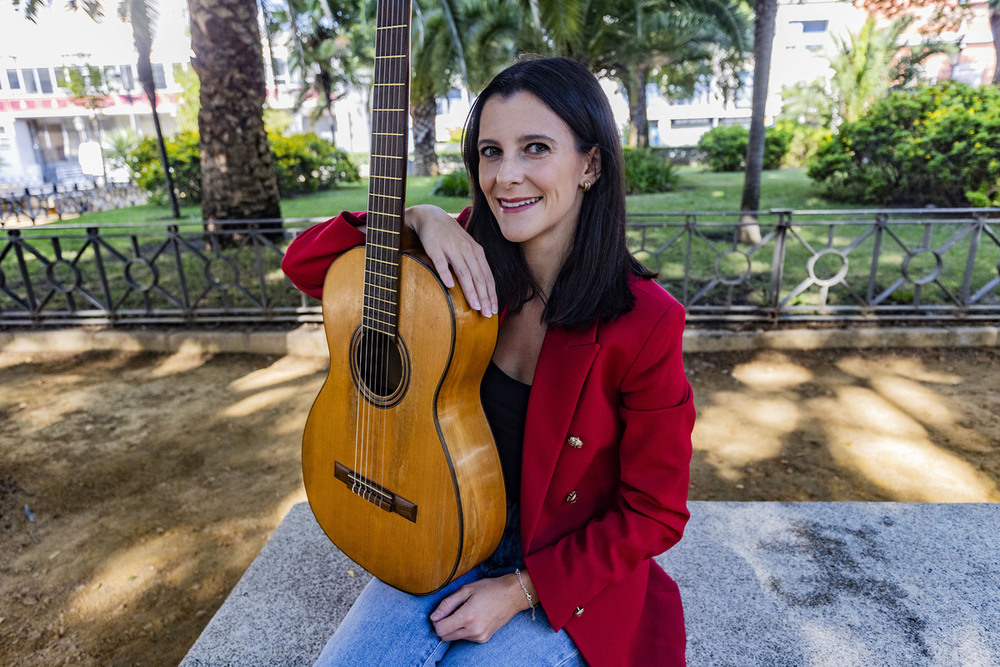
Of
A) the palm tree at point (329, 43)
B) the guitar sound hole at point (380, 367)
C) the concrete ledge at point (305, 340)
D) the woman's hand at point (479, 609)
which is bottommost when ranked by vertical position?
the concrete ledge at point (305, 340)

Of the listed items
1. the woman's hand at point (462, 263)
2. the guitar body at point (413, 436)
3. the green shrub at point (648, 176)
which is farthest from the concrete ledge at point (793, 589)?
the green shrub at point (648, 176)

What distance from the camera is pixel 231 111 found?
7.99 m

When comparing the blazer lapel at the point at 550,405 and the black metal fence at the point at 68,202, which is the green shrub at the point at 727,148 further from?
the blazer lapel at the point at 550,405

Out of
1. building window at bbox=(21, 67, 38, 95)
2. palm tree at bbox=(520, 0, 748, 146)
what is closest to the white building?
building window at bbox=(21, 67, 38, 95)

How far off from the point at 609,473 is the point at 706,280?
19.7ft

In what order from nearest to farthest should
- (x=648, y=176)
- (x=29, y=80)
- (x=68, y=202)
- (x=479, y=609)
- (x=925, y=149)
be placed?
(x=479, y=609) < (x=925, y=149) < (x=648, y=176) < (x=68, y=202) < (x=29, y=80)

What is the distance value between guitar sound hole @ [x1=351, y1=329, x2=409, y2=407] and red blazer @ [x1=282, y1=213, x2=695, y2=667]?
0.33 m

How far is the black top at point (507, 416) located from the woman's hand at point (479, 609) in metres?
0.26

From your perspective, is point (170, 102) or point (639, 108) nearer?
point (639, 108)

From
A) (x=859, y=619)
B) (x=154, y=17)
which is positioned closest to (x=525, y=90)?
(x=859, y=619)

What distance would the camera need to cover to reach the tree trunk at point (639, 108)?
882 inches

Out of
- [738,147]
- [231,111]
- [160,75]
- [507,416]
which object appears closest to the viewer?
[507,416]

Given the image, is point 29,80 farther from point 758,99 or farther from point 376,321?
point 376,321

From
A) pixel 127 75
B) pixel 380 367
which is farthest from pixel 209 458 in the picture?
pixel 127 75
